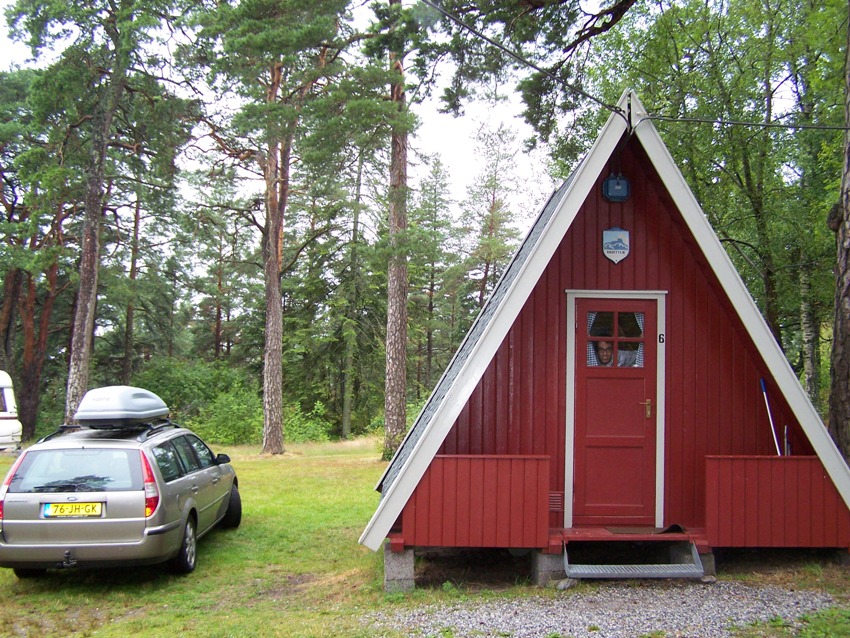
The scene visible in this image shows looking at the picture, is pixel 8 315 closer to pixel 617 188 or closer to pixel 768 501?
pixel 617 188

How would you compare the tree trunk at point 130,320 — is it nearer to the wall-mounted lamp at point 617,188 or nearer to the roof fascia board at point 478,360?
the roof fascia board at point 478,360

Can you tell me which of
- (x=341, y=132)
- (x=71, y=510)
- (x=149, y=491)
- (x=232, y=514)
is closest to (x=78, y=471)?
(x=71, y=510)

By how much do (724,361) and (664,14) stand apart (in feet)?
41.2

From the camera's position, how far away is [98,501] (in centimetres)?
602

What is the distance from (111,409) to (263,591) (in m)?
2.37

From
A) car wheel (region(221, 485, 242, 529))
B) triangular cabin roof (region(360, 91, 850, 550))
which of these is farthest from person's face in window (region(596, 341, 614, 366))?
car wheel (region(221, 485, 242, 529))

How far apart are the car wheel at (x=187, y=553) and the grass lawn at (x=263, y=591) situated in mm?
113

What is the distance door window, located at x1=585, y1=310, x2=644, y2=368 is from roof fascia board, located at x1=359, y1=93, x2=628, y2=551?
1.00 metres

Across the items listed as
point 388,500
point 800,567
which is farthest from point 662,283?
point 388,500

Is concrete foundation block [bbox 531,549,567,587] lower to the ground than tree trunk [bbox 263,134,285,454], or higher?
lower

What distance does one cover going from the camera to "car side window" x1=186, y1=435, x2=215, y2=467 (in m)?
7.96

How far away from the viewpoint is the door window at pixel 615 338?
6.23 meters

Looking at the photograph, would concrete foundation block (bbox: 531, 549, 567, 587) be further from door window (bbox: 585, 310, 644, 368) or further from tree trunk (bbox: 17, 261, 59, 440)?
tree trunk (bbox: 17, 261, 59, 440)

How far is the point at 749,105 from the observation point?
15695 millimetres
